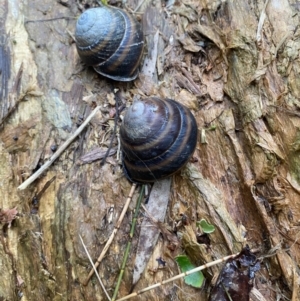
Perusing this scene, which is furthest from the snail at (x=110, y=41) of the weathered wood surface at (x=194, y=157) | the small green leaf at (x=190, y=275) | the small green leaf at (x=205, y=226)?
the small green leaf at (x=190, y=275)

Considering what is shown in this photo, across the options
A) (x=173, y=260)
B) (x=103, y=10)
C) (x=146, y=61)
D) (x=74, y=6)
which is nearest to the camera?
(x=173, y=260)

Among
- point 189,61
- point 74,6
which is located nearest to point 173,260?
point 189,61

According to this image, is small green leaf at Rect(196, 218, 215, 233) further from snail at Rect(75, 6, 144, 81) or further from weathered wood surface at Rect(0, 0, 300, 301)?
snail at Rect(75, 6, 144, 81)

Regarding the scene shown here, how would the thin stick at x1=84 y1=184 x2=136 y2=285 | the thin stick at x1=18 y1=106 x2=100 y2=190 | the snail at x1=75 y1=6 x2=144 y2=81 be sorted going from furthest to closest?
the snail at x1=75 y1=6 x2=144 y2=81 < the thin stick at x1=18 y1=106 x2=100 y2=190 < the thin stick at x1=84 y1=184 x2=136 y2=285

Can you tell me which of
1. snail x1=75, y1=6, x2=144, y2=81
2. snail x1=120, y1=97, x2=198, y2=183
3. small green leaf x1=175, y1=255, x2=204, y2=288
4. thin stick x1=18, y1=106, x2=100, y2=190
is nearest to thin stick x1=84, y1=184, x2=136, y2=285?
snail x1=120, y1=97, x2=198, y2=183

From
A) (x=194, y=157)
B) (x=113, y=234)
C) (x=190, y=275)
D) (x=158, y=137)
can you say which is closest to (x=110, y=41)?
(x=158, y=137)

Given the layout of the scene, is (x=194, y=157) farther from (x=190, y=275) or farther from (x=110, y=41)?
(x=110, y=41)

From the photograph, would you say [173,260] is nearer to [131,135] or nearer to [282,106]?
[131,135]
